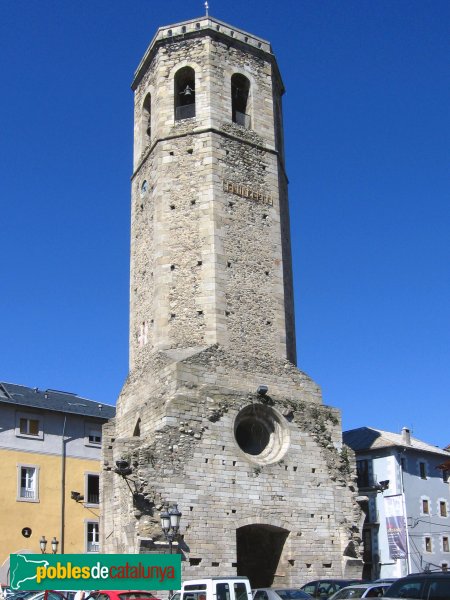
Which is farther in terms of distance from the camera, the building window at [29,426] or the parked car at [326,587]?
the building window at [29,426]

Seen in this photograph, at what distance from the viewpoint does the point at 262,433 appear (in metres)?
→ 22.0

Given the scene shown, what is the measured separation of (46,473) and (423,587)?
22.9 meters

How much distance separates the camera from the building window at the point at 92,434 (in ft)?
107

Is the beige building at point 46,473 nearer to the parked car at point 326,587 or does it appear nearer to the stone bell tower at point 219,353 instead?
the stone bell tower at point 219,353

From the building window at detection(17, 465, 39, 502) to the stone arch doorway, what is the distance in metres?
11.2

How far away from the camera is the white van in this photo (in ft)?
46.4

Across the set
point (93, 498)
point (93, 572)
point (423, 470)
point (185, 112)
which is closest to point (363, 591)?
point (93, 572)

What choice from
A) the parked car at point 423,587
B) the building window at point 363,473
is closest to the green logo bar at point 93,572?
the parked car at point 423,587

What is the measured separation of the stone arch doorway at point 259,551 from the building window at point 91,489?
449 inches

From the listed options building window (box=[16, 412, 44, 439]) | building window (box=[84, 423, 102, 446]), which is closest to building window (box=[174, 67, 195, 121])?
A: building window (box=[16, 412, 44, 439])

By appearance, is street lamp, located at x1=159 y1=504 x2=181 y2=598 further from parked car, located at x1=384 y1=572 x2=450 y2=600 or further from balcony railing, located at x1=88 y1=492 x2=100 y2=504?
balcony railing, located at x1=88 y1=492 x2=100 y2=504

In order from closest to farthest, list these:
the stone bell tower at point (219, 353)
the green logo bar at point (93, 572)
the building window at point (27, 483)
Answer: the green logo bar at point (93, 572) → the stone bell tower at point (219, 353) → the building window at point (27, 483)

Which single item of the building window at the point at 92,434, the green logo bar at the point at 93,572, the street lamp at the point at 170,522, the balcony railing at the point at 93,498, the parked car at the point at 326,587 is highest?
the building window at the point at 92,434

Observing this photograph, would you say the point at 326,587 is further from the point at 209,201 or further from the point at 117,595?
the point at 209,201
